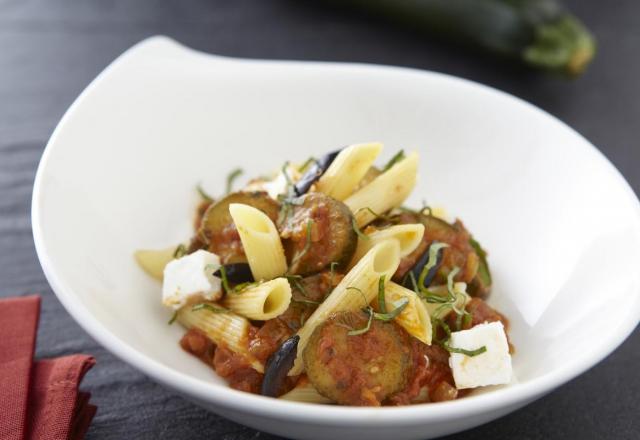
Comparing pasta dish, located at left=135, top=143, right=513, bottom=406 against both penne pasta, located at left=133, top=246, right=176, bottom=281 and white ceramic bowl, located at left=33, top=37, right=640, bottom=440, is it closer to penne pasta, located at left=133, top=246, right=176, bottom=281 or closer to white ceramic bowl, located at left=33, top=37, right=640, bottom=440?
penne pasta, located at left=133, top=246, right=176, bottom=281

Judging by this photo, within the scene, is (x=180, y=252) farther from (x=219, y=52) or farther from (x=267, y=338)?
(x=219, y=52)

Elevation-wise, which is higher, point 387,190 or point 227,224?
point 387,190

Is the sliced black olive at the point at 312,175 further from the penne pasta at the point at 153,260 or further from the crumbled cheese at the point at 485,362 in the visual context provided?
the crumbled cheese at the point at 485,362

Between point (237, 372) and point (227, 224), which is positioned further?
point (227, 224)

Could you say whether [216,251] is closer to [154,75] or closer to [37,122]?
[154,75]

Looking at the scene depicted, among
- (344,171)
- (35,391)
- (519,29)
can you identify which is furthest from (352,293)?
(519,29)

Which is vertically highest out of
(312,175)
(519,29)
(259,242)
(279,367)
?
(519,29)

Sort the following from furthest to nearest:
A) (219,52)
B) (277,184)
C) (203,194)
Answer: (219,52)
(203,194)
(277,184)

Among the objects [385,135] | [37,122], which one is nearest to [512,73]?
[385,135]
